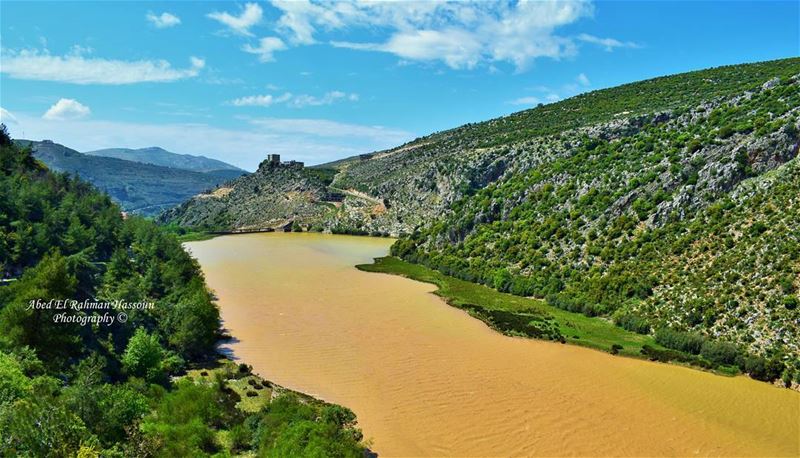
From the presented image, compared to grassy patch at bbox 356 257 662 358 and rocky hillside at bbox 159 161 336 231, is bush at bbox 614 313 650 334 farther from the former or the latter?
rocky hillside at bbox 159 161 336 231

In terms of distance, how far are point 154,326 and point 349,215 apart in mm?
105193

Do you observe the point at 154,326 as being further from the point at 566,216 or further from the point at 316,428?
the point at 566,216

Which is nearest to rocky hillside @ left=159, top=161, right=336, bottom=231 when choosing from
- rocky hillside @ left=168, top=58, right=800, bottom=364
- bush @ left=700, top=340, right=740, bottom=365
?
rocky hillside @ left=168, top=58, right=800, bottom=364

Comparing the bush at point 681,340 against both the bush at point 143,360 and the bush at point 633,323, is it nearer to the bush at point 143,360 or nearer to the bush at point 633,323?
the bush at point 633,323

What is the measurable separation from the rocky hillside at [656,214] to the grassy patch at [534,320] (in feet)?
5.64

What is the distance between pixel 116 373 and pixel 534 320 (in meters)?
32.4

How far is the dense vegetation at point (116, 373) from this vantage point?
57.5 feet

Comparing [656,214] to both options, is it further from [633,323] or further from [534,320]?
[534,320]

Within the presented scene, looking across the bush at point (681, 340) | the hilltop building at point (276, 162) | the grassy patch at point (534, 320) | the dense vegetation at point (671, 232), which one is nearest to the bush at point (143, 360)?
the grassy patch at point (534, 320)

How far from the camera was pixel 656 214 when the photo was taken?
168 feet

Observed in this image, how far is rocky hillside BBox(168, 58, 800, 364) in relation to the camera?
3775 centimetres

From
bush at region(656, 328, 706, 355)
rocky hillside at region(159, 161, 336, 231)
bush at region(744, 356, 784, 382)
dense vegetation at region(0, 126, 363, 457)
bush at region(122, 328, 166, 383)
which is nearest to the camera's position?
dense vegetation at region(0, 126, 363, 457)

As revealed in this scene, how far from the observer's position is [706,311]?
122 ft

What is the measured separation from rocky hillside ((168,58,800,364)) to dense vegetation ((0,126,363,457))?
30.3 metres
